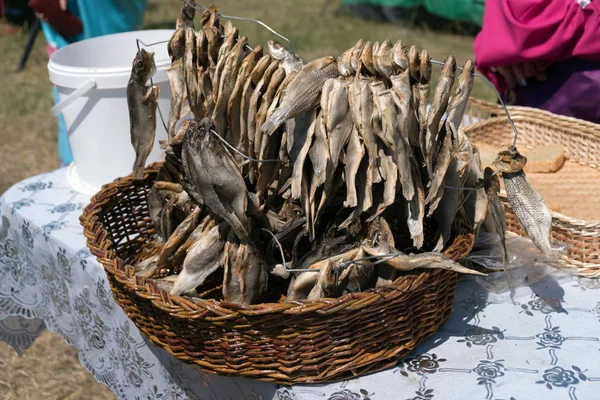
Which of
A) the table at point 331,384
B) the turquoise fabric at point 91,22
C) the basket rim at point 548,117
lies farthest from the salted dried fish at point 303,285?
the turquoise fabric at point 91,22

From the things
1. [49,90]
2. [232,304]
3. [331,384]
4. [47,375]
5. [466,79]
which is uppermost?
[466,79]

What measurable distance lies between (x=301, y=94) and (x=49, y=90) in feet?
11.8

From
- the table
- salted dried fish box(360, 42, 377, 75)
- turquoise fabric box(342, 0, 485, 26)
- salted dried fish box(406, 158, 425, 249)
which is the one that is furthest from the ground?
salted dried fish box(360, 42, 377, 75)

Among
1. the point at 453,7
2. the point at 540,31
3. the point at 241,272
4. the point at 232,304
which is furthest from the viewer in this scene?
the point at 453,7

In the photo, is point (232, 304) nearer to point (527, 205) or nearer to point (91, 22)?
point (527, 205)

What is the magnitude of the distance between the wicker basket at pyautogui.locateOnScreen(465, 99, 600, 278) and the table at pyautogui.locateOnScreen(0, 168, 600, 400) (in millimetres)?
43

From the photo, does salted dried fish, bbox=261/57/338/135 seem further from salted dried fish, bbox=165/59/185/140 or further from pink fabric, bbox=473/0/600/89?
pink fabric, bbox=473/0/600/89

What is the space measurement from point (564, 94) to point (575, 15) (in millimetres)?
180

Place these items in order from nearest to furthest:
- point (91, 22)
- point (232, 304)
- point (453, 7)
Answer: point (232, 304)
point (91, 22)
point (453, 7)

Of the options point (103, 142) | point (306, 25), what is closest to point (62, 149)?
point (103, 142)

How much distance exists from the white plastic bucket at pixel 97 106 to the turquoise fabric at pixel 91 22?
0.92 meters

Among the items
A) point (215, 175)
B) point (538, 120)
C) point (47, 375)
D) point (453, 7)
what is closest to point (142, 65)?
point (215, 175)

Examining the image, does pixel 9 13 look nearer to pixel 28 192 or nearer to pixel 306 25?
pixel 306 25

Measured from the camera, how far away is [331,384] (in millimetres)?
779
